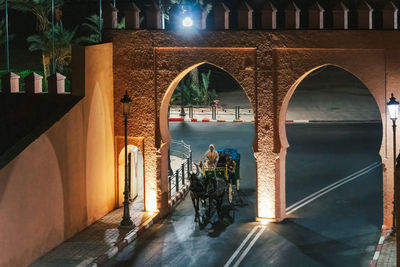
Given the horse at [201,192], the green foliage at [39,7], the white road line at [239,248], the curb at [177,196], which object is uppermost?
the green foliage at [39,7]

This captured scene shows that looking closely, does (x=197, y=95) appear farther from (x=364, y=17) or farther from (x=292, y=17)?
(x=364, y=17)

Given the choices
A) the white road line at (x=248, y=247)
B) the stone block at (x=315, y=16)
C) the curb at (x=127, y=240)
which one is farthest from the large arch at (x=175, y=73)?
the white road line at (x=248, y=247)

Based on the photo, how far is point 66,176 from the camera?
1653 centimetres

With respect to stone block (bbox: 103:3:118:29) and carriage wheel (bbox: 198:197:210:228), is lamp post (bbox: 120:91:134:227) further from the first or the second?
stone block (bbox: 103:3:118:29)

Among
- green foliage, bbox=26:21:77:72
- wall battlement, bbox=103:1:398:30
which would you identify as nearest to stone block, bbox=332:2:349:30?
wall battlement, bbox=103:1:398:30

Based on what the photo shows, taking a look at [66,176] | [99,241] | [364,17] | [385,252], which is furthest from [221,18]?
[385,252]

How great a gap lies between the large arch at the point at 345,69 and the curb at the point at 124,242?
11.1 ft

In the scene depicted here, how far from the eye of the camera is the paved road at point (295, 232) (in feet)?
50.9

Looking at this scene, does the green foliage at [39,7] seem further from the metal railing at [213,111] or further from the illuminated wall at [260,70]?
the metal railing at [213,111]

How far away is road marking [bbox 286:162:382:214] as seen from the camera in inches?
798

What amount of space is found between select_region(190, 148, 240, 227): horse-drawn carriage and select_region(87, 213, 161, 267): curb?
121cm

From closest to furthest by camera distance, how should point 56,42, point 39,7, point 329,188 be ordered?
point 329,188 → point 39,7 → point 56,42

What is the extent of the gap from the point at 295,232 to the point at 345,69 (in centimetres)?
418

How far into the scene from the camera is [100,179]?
735 inches
